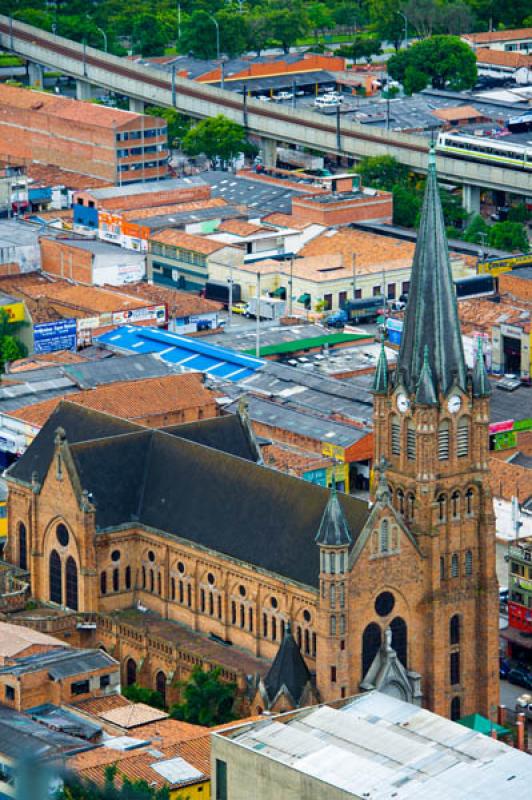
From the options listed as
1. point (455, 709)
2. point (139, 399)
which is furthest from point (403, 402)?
point (139, 399)

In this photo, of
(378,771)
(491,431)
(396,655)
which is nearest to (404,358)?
(396,655)

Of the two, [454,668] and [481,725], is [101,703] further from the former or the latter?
[481,725]

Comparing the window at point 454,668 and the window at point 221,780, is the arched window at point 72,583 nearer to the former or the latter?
the window at point 454,668

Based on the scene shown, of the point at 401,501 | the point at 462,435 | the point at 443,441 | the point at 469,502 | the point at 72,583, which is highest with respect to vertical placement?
the point at 462,435

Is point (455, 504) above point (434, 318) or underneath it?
underneath

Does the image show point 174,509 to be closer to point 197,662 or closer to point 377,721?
point 197,662

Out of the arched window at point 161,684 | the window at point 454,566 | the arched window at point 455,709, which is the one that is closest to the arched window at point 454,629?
the window at point 454,566

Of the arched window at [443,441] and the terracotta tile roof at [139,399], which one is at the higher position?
the arched window at [443,441]
